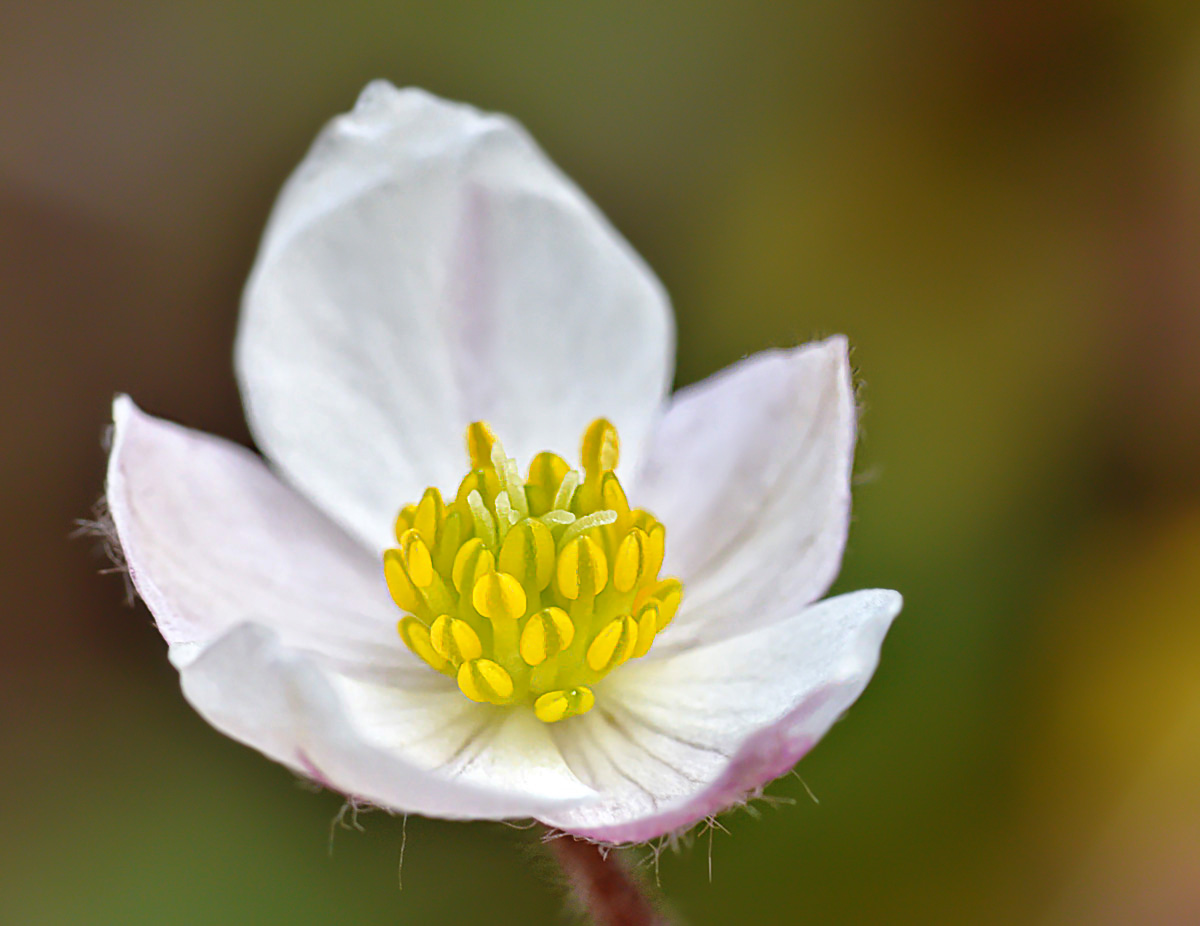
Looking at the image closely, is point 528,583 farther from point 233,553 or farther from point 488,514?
point 233,553

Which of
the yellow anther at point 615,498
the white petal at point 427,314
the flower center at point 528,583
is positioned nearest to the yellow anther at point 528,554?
the flower center at point 528,583

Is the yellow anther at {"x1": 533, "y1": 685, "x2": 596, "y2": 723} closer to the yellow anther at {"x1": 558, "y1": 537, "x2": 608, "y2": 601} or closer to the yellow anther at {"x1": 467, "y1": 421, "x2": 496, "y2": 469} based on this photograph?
the yellow anther at {"x1": 558, "y1": 537, "x2": 608, "y2": 601}

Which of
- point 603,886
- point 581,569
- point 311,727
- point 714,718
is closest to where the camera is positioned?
point 311,727

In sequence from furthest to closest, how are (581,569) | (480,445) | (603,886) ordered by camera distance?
(480,445) → (581,569) → (603,886)

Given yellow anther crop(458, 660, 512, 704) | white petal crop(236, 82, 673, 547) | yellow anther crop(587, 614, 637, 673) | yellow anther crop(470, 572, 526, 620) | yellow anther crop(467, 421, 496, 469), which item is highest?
white petal crop(236, 82, 673, 547)

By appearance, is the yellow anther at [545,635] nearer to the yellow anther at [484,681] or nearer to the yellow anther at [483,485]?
the yellow anther at [484,681]

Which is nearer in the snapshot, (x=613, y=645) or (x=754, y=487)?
(x=613, y=645)

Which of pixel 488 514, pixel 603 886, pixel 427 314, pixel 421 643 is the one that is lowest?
pixel 603 886

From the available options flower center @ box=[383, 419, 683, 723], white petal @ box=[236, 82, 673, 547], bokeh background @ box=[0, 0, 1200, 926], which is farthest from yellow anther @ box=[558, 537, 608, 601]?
bokeh background @ box=[0, 0, 1200, 926]

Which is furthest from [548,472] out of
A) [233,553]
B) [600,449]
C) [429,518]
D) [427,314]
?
[233,553]
